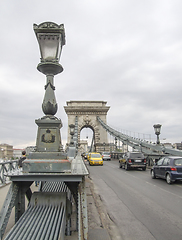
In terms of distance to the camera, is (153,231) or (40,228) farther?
(153,231)

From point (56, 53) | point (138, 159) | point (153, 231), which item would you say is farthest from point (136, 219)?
point (138, 159)

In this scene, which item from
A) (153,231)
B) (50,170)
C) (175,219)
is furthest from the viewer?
(175,219)

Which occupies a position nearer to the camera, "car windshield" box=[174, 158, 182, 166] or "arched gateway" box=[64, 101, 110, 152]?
"car windshield" box=[174, 158, 182, 166]

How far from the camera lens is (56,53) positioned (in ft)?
14.5

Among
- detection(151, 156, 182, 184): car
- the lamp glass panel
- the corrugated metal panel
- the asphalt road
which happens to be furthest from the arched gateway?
the corrugated metal panel

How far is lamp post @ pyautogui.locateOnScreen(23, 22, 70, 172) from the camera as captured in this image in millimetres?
3465

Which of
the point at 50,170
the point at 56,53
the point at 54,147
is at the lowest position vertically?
the point at 50,170

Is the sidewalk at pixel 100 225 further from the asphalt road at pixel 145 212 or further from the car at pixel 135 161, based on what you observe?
Answer: the car at pixel 135 161

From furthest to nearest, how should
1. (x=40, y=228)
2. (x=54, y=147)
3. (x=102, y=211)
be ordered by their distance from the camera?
(x=102, y=211) → (x=54, y=147) → (x=40, y=228)

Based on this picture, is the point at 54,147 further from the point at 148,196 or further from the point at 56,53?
the point at 148,196

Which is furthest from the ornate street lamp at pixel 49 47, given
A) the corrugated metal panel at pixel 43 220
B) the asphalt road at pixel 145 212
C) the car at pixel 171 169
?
the car at pixel 171 169

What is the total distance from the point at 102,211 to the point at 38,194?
2689mm

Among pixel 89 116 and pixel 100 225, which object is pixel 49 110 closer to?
pixel 100 225

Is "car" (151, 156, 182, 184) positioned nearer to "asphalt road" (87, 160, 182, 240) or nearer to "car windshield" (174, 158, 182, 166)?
"car windshield" (174, 158, 182, 166)
